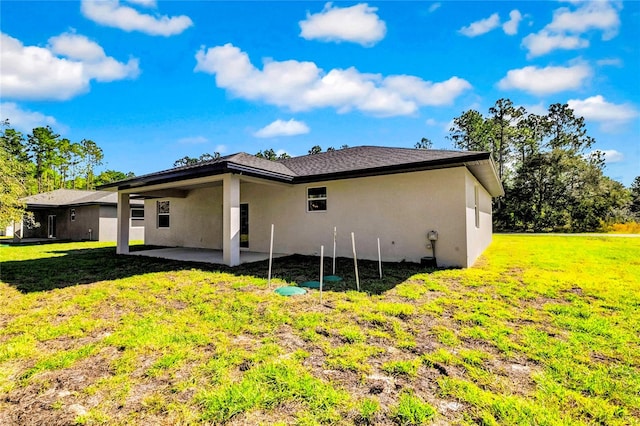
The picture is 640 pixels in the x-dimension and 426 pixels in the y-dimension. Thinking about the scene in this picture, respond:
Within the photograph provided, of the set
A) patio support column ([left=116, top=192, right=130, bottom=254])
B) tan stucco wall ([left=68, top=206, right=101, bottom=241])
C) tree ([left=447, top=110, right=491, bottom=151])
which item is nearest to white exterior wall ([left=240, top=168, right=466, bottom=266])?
patio support column ([left=116, top=192, right=130, bottom=254])

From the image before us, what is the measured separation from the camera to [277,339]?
11.2 feet

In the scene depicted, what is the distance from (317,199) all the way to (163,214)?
9373mm

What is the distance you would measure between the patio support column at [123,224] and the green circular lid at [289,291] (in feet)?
30.4

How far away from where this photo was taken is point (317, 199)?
10.0 m

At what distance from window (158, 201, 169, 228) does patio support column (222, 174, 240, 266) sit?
8.24 m

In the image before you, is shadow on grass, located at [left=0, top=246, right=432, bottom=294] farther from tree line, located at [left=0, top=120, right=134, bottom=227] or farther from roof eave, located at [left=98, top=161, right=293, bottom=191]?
tree line, located at [left=0, top=120, right=134, bottom=227]

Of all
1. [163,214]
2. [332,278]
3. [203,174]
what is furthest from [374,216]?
[163,214]

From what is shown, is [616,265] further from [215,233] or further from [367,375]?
[215,233]

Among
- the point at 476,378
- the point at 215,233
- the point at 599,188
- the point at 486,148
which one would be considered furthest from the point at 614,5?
the point at 486,148

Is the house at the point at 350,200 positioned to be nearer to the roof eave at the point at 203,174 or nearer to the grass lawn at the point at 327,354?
the roof eave at the point at 203,174

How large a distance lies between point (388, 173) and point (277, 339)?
616 centimetres

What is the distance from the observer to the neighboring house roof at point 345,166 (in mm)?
7566

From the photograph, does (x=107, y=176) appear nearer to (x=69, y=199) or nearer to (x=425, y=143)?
(x=69, y=199)

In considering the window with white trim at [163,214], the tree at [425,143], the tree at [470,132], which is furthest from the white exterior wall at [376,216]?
the tree at [425,143]
